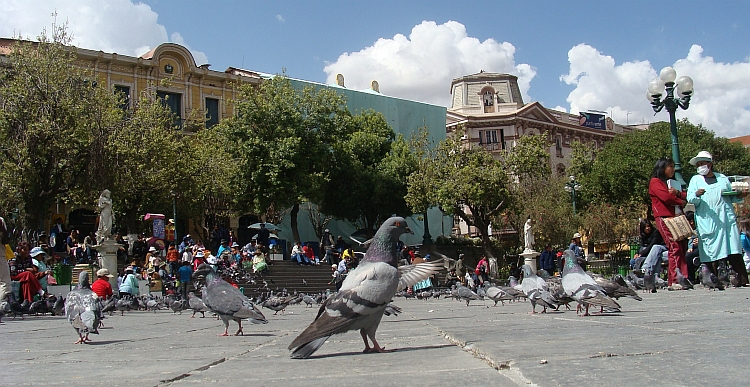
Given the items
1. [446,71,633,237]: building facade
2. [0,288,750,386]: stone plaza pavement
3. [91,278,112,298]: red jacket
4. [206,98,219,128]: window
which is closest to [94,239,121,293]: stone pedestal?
[91,278,112,298]: red jacket

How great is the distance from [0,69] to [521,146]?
2269 centimetres

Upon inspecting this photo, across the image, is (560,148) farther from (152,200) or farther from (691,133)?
(152,200)

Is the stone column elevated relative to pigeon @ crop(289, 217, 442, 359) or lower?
elevated

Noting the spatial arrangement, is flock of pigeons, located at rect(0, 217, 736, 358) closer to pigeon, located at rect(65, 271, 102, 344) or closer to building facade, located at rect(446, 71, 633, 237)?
pigeon, located at rect(65, 271, 102, 344)

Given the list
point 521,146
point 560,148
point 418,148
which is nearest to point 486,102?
point 560,148

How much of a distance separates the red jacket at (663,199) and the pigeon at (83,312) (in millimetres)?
8075

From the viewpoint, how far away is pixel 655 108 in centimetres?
1631

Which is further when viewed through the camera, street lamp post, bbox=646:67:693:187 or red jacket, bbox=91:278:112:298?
street lamp post, bbox=646:67:693:187

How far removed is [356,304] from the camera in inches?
→ 142

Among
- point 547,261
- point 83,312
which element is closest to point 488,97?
point 547,261

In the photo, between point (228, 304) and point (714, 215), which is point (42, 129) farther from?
point (714, 215)

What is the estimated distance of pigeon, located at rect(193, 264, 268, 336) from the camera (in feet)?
20.7

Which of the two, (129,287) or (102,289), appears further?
(129,287)

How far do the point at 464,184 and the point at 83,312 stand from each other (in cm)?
2766
